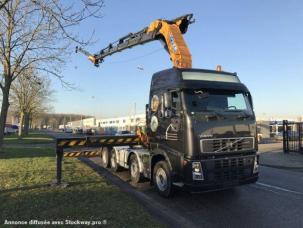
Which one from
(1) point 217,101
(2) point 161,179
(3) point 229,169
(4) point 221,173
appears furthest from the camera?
(2) point 161,179

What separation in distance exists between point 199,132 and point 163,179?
1816 millimetres

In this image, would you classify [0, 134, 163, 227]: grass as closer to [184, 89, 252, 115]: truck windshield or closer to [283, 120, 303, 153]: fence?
[184, 89, 252, 115]: truck windshield

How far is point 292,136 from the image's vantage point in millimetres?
22016

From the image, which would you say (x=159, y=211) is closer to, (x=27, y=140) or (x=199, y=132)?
(x=199, y=132)

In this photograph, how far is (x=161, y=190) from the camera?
8.80m

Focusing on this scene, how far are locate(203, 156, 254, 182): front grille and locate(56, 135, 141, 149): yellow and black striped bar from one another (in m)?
4.22

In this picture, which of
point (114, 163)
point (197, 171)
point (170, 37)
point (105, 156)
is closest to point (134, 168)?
point (114, 163)

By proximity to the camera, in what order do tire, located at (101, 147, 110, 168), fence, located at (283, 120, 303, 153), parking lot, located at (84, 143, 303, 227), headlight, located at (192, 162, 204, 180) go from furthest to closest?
fence, located at (283, 120, 303, 153) → tire, located at (101, 147, 110, 168) → headlight, located at (192, 162, 204, 180) → parking lot, located at (84, 143, 303, 227)

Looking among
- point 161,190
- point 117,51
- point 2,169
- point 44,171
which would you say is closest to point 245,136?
point 161,190

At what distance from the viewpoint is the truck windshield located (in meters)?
8.00

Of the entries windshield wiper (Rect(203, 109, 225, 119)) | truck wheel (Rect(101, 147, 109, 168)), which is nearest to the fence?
truck wheel (Rect(101, 147, 109, 168))

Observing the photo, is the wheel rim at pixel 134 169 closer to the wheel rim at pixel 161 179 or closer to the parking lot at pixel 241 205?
the parking lot at pixel 241 205

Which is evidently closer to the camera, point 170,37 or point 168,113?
point 168,113

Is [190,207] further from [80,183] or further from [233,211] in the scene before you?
[80,183]
